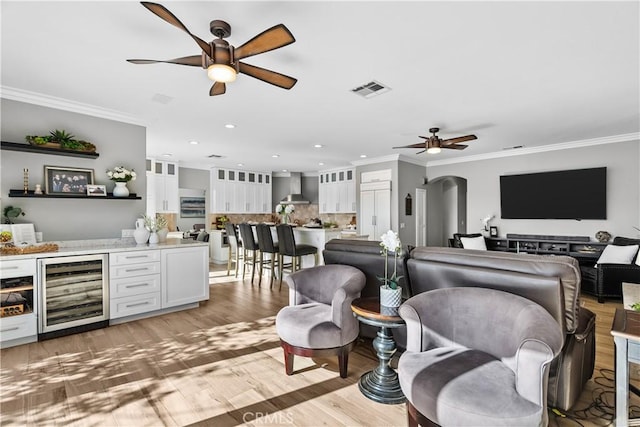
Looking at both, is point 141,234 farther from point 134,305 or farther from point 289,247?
point 289,247

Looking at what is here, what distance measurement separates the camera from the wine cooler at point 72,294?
3.21 m

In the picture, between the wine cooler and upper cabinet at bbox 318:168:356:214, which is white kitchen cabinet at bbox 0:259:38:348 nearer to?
the wine cooler

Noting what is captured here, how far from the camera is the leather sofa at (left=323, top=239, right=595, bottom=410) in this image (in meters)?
1.88

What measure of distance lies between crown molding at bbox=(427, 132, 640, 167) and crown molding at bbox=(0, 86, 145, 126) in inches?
260

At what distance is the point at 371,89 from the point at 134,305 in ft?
12.1

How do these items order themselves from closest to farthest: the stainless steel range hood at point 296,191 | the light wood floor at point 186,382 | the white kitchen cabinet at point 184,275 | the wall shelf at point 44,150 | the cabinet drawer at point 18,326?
the light wood floor at point 186,382 < the cabinet drawer at point 18,326 < the wall shelf at point 44,150 < the white kitchen cabinet at point 184,275 < the stainless steel range hood at point 296,191

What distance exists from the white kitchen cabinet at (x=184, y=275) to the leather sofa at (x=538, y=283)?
2797 millimetres

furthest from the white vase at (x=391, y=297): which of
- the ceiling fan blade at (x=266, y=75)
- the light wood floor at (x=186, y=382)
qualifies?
the ceiling fan blade at (x=266, y=75)

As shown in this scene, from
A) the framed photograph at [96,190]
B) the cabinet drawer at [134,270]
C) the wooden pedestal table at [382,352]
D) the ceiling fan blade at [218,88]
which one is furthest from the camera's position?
the framed photograph at [96,190]

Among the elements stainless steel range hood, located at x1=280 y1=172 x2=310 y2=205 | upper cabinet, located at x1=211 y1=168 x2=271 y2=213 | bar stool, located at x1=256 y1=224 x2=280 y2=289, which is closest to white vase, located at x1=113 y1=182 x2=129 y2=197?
bar stool, located at x1=256 y1=224 x2=280 y2=289

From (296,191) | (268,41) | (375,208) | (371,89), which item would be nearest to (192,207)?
(296,191)

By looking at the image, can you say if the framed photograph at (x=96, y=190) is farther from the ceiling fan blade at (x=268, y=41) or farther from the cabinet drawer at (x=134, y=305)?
the ceiling fan blade at (x=268, y=41)

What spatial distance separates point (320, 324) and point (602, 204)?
20.0 feet

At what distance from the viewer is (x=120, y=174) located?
4031 millimetres
